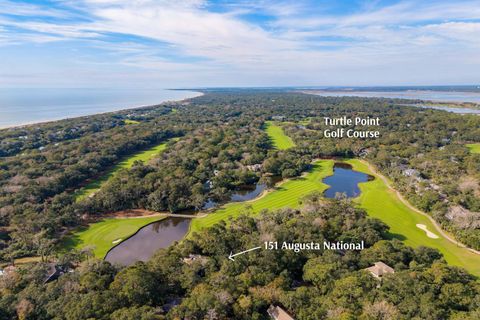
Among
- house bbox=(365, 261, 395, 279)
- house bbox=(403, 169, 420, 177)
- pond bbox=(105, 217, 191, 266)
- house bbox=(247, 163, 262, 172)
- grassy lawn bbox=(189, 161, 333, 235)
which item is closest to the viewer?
house bbox=(365, 261, 395, 279)

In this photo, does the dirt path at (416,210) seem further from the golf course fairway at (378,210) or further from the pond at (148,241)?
the pond at (148,241)

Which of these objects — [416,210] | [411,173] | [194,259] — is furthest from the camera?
[411,173]

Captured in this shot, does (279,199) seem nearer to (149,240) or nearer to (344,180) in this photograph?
(344,180)

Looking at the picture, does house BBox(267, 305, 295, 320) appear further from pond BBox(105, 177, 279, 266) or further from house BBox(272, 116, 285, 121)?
house BBox(272, 116, 285, 121)

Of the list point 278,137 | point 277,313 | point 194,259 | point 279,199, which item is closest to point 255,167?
point 279,199

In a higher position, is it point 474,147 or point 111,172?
point 474,147

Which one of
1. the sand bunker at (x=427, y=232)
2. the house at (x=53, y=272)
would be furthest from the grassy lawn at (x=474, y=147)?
the house at (x=53, y=272)

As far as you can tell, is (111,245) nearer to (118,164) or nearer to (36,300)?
(36,300)

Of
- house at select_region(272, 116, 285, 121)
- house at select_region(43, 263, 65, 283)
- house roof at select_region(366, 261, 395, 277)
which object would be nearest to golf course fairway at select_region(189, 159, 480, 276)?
house roof at select_region(366, 261, 395, 277)
